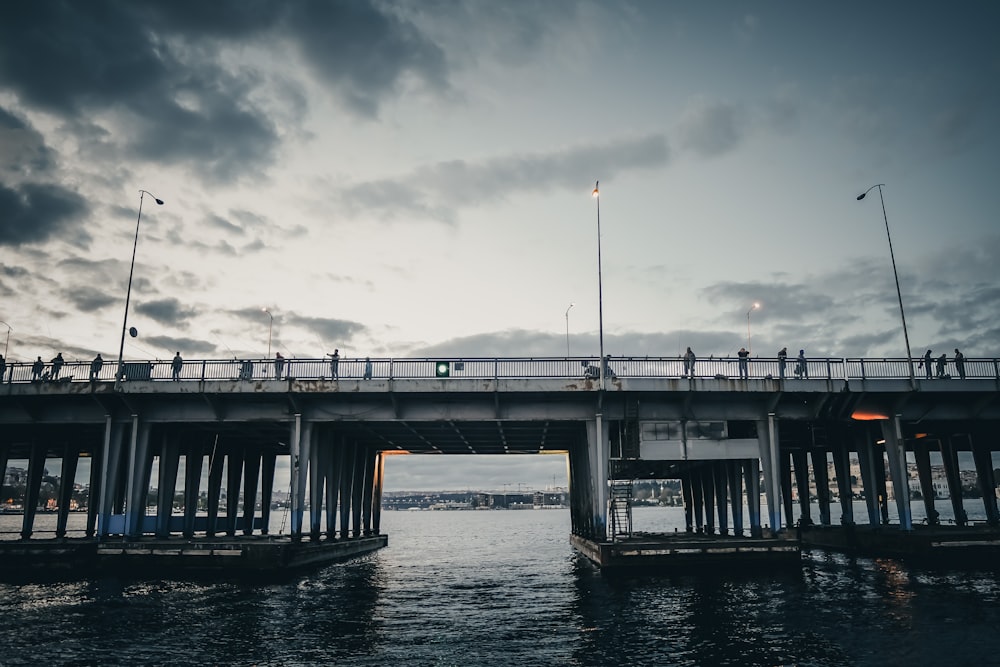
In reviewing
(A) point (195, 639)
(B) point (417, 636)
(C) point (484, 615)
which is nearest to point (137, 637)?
(A) point (195, 639)

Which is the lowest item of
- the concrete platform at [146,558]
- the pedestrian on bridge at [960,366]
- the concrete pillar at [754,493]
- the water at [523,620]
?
the water at [523,620]

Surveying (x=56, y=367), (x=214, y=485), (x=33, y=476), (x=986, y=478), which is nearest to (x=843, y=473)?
(x=986, y=478)

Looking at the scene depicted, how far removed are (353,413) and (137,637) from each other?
71.8 feet

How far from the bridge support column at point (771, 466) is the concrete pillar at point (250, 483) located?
4443 cm

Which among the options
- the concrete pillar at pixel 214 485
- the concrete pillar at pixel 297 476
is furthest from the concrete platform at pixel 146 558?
the concrete pillar at pixel 214 485

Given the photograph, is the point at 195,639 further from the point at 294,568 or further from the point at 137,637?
the point at 294,568

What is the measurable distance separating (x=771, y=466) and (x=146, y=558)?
3460 centimetres

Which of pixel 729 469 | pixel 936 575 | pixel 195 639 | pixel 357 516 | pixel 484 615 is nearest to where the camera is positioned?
pixel 195 639

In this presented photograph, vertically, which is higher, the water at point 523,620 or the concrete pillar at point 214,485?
the concrete pillar at point 214,485

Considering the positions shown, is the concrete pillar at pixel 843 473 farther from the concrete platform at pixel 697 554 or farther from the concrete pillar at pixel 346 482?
the concrete pillar at pixel 346 482

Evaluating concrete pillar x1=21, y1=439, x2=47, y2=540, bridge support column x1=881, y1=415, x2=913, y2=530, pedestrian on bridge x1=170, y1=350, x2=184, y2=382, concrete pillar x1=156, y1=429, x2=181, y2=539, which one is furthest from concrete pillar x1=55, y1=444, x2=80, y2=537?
bridge support column x1=881, y1=415, x2=913, y2=530

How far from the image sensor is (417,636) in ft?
69.6

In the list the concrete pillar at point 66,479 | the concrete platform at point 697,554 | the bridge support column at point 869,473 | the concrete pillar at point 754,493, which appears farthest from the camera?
the concrete pillar at point 66,479

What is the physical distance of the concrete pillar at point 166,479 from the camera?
47438 millimetres
